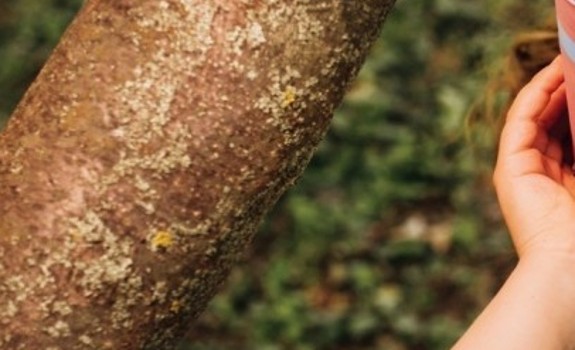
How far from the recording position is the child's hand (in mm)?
1835

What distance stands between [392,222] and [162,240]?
10.0 feet

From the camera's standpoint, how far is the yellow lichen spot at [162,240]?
4.14ft

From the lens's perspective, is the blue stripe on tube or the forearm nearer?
the blue stripe on tube

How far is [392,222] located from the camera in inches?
168

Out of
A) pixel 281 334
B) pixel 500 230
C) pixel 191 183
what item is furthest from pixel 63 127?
pixel 500 230

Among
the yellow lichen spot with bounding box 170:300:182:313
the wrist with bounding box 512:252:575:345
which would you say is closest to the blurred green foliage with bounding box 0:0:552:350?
the wrist with bounding box 512:252:575:345

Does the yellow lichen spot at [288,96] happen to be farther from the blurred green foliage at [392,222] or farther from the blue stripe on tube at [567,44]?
the blurred green foliage at [392,222]

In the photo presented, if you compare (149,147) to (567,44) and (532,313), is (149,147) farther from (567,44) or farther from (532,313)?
(532,313)

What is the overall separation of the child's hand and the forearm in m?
0.04

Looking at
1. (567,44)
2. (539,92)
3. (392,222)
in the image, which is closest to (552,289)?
(539,92)

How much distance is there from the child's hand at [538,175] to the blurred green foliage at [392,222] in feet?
5.83

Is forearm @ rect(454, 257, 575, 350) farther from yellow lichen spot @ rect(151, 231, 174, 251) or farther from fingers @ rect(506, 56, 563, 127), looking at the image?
yellow lichen spot @ rect(151, 231, 174, 251)

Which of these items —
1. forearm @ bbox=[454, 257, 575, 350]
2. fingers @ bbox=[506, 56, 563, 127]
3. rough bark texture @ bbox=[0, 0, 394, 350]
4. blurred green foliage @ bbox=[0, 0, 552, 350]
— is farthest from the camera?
blurred green foliage @ bbox=[0, 0, 552, 350]

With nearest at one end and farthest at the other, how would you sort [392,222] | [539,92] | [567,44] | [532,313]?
[567,44]
[532,313]
[539,92]
[392,222]
